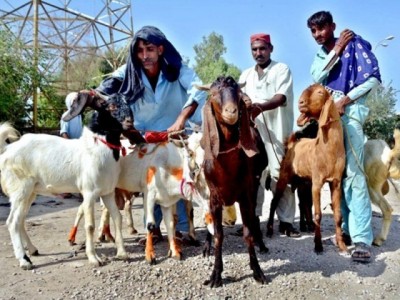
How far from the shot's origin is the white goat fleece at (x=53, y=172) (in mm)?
4523

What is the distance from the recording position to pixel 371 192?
5500 mm

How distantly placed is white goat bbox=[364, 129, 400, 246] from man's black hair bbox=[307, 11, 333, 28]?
5.26 ft

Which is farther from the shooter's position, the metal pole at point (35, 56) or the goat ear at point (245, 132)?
the metal pole at point (35, 56)

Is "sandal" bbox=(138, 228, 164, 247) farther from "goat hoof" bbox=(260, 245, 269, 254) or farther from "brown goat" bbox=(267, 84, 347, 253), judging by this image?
"brown goat" bbox=(267, 84, 347, 253)

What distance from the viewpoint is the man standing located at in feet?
16.4

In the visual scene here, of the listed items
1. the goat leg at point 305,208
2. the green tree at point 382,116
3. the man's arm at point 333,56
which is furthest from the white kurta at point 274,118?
the green tree at point 382,116

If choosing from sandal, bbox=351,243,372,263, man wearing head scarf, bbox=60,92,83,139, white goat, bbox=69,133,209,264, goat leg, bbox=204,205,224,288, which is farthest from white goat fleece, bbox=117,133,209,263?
man wearing head scarf, bbox=60,92,83,139

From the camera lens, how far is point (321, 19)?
5.26m

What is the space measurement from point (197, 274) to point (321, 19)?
132 inches

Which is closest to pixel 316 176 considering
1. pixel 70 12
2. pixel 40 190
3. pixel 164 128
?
pixel 164 128

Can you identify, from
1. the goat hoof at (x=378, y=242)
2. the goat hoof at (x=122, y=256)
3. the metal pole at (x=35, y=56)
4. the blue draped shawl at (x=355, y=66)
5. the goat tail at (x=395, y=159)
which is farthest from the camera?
the metal pole at (x=35, y=56)

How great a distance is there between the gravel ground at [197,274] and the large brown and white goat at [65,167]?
0.27m

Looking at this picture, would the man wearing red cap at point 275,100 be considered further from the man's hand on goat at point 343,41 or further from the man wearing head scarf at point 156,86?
the man wearing head scarf at point 156,86

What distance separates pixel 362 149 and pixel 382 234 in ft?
3.87
